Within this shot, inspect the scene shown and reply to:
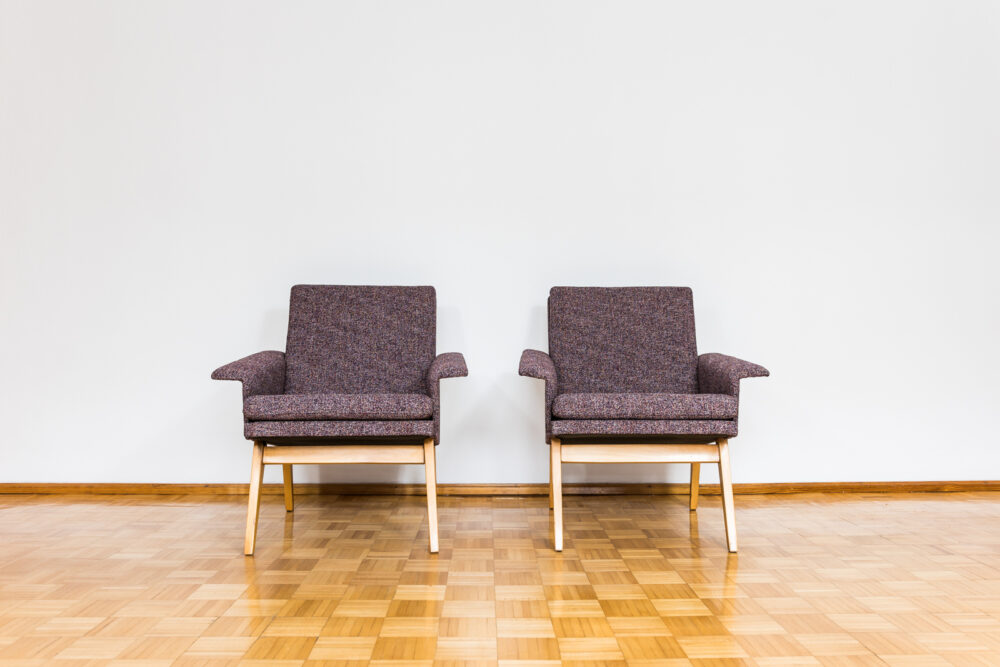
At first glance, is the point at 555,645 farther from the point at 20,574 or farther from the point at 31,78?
the point at 31,78

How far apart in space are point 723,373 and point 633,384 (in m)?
0.47

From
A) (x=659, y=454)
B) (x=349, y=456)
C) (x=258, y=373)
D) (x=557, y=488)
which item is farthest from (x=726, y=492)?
(x=258, y=373)

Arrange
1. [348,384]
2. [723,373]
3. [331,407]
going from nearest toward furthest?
[331,407] → [723,373] → [348,384]

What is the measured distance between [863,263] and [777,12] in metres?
1.22

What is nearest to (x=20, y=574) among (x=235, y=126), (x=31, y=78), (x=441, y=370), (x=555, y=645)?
(x=441, y=370)

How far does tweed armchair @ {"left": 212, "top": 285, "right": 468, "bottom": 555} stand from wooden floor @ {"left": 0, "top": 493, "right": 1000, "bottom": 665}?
27cm

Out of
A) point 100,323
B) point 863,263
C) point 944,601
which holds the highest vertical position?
point 863,263

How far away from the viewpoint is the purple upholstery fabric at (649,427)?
2424mm

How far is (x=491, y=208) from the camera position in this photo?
3459 mm

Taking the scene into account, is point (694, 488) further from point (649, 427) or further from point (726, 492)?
point (649, 427)

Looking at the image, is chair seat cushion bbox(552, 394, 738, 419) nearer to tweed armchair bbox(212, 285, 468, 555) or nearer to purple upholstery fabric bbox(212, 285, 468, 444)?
tweed armchair bbox(212, 285, 468, 555)

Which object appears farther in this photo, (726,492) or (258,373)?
(258,373)

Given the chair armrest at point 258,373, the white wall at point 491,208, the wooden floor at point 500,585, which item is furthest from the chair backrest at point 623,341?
the chair armrest at point 258,373

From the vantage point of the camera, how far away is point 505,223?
3.46 metres
